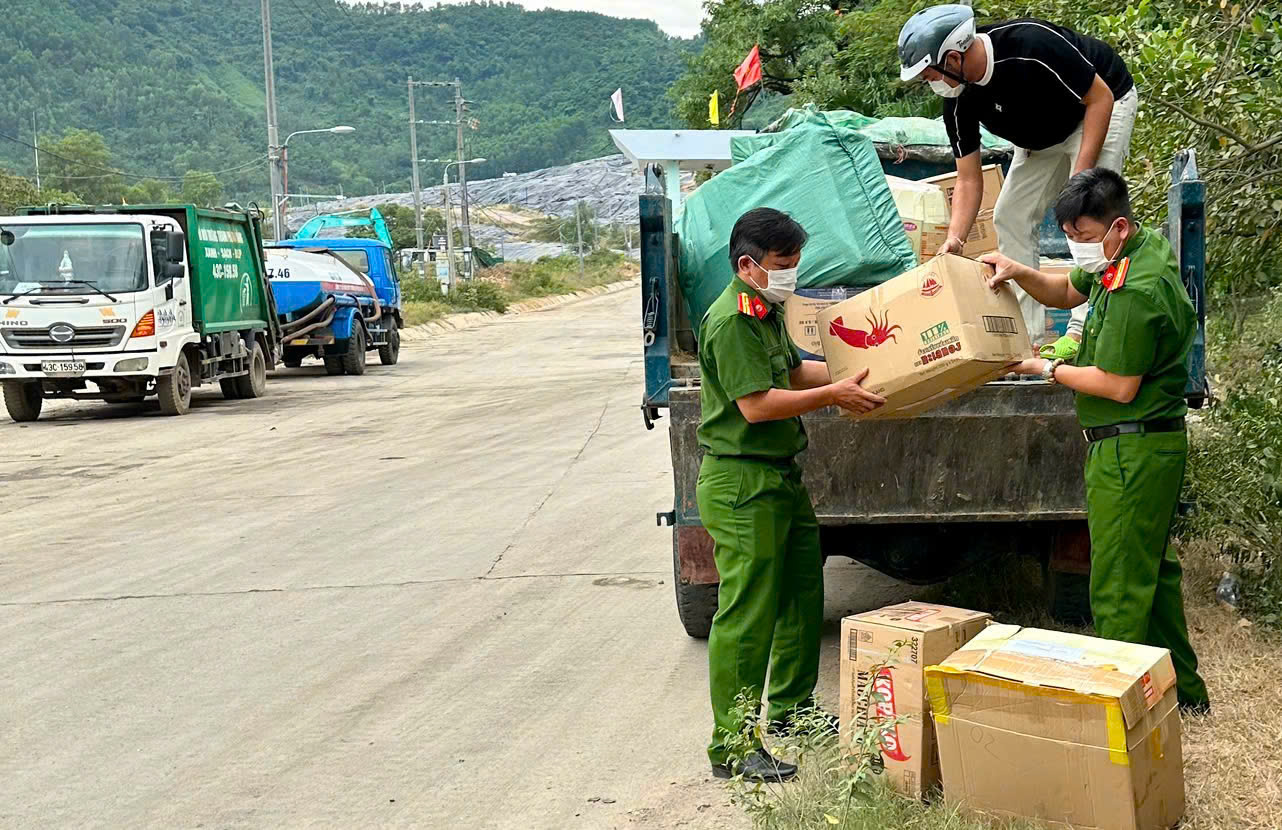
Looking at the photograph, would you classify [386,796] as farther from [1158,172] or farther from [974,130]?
[1158,172]

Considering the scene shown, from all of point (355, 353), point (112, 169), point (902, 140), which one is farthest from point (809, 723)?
point (112, 169)

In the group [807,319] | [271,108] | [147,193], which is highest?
[147,193]

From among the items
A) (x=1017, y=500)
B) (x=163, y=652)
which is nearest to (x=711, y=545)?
(x=1017, y=500)

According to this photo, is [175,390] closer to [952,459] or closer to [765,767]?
[952,459]

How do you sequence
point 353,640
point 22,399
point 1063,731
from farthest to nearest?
point 22,399
point 353,640
point 1063,731

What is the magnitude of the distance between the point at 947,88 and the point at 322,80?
153 metres

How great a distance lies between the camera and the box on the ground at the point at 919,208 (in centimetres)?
657

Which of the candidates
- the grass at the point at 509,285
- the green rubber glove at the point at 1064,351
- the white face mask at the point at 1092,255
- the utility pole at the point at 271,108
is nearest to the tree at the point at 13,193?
the grass at the point at 509,285

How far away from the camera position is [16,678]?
6.21 m

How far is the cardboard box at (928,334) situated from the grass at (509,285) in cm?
3567

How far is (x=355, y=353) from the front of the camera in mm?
24719

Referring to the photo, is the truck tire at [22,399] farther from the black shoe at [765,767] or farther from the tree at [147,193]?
the tree at [147,193]

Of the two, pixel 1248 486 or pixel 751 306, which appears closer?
pixel 751 306

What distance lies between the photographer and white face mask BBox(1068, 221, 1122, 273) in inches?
178
